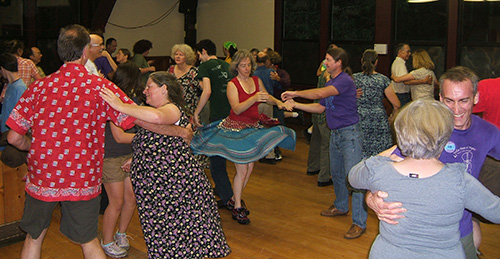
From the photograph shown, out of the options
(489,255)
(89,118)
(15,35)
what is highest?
(15,35)

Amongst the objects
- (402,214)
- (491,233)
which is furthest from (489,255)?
(402,214)

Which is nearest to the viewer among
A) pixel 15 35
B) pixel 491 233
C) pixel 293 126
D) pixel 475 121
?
pixel 475 121

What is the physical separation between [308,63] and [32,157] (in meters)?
7.95

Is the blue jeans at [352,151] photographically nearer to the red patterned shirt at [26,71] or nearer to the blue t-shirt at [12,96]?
the blue t-shirt at [12,96]

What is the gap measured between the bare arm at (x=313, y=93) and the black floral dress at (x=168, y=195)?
1180 millimetres

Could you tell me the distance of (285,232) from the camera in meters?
4.41

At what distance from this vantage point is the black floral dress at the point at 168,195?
3.05 meters

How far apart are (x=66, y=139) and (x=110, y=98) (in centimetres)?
31

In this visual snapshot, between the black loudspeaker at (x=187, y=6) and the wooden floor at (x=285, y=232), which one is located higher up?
the black loudspeaker at (x=187, y=6)

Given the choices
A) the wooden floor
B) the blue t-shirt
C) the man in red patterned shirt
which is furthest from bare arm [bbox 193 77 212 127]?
the man in red patterned shirt

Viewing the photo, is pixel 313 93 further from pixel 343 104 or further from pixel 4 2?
pixel 4 2

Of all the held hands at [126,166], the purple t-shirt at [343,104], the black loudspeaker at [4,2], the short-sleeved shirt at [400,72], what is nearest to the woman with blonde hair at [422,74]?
the short-sleeved shirt at [400,72]

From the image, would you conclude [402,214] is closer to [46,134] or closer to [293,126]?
[46,134]

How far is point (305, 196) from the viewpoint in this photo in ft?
17.9
